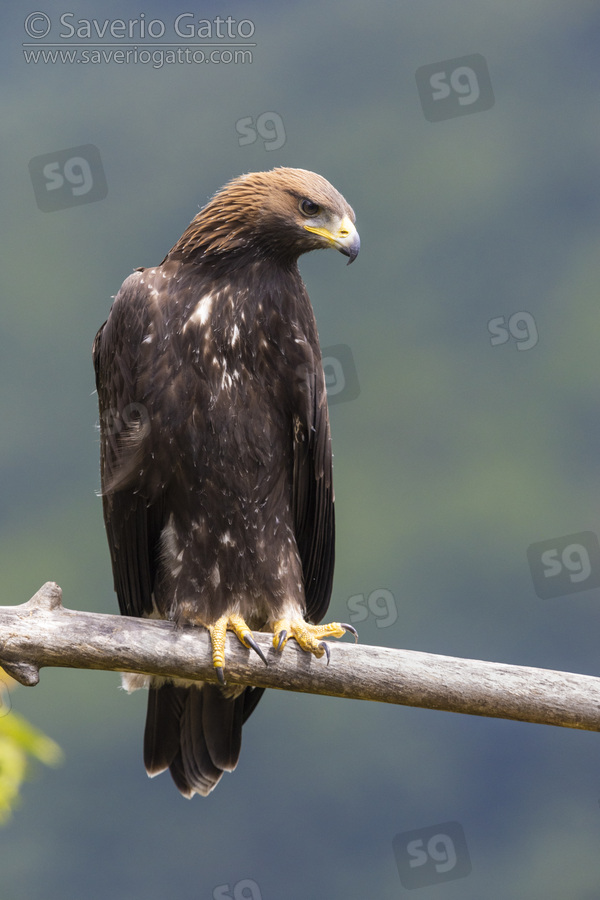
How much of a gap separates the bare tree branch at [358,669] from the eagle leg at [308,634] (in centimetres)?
6

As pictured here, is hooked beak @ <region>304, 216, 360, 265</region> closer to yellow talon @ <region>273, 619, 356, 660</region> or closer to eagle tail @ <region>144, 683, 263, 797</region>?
yellow talon @ <region>273, 619, 356, 660</region>

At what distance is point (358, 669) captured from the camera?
2.67m

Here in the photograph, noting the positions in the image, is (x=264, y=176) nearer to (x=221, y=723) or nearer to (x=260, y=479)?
(x=260, y=479)

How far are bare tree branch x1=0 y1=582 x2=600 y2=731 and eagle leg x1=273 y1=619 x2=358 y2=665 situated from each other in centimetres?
6

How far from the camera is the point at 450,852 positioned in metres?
6.39

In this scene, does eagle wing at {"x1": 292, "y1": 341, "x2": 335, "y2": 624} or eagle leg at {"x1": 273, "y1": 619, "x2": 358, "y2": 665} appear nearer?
eagle leg at {"x1": 273, "y1": 619, "x2": 358, "y2": 665}

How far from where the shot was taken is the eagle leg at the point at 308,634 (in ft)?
9.18

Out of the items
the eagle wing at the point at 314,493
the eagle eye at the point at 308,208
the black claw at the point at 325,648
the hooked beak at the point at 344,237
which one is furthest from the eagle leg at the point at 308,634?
the eagle eye at the point at 308,208

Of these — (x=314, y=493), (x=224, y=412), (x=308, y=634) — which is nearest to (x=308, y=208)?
(x=224, y=412)

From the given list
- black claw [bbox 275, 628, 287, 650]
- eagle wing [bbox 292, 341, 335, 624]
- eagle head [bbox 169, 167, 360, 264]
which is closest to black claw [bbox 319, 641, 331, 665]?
black claw [bbox 275, 628, 287, 650]

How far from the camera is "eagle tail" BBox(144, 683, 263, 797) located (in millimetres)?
3217

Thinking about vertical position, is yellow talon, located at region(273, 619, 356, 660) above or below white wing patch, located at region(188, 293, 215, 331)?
below

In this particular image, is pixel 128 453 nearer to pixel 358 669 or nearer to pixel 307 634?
pixel 307 634

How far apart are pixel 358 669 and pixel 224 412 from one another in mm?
767
